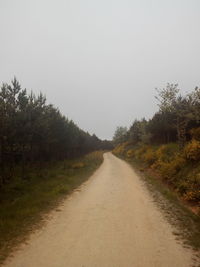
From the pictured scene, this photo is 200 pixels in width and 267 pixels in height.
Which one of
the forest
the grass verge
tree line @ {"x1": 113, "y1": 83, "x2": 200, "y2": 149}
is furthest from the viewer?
tree line @ {"x1": 113, "y1": 83, "x2": 200, "y2": 149}

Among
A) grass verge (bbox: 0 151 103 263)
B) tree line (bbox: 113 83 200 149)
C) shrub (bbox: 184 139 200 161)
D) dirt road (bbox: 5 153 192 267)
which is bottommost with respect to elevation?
dirt road (bbox: 5 153 192 267)

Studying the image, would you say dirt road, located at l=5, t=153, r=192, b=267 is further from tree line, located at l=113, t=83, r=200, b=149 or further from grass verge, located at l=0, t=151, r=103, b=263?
tree line, located at l=113, t=83, r=200, b=149

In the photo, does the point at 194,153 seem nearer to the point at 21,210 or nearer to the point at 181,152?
the point at 181,152

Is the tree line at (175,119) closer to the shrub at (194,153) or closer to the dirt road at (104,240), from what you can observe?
the shrub at (194,153)

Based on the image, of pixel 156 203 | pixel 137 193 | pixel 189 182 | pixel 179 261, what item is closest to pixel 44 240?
pixel 179 261

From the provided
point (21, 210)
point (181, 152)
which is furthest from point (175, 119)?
point (21, 210)

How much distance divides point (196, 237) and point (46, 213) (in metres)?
5.97

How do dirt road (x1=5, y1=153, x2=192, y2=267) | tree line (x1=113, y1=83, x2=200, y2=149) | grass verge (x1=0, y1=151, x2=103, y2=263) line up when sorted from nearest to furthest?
dirt road (x1=5, y1=153, x2=192, y2=267)
grass verge (x1=0, y1=151, x2=103, y2=263)
tree line (x1=113, y1=83, x2=200, y2=149)

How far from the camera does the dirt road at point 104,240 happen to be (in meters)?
4.86

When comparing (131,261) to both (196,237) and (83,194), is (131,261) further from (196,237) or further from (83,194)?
(83,194)

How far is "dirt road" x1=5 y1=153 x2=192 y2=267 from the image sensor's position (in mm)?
4863

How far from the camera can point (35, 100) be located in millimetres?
20438

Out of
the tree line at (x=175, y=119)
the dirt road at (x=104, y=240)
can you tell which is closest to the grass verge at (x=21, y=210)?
the dirt road at (x=104, y=240)

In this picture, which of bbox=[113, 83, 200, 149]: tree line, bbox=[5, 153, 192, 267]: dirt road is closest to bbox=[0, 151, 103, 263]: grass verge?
bbox=[5, 153, 192, 267]: dirt road
